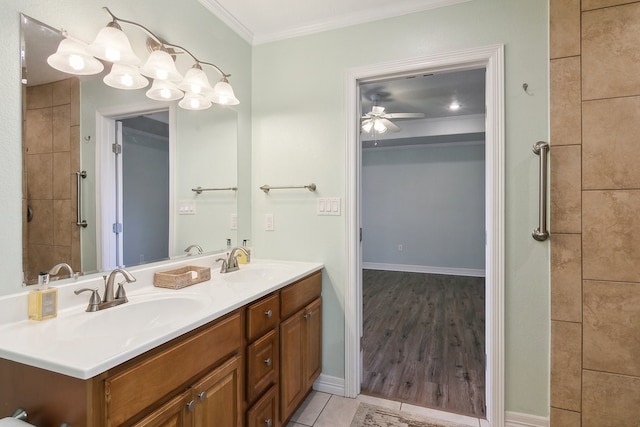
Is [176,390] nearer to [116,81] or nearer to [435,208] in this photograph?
[116,81]

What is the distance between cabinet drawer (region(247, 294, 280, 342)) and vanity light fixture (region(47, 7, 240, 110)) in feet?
3.79

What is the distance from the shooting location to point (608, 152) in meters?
1.49

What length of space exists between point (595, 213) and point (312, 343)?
1.66 m

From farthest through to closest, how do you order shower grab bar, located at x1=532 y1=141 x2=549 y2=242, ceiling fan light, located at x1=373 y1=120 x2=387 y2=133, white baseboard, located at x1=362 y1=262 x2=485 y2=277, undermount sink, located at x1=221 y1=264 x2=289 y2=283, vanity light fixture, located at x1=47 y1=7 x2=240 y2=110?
white baseboard, located at x1=362 y1=262 x2=485 y2=277 < ceiling fan light, located at x1=373 y1=120 x2=387 y2=133 < undermount sink, located at x1=221 y1=264 x2=289 y2=283 < shower grab bar, located at x1=532 y1=141 x2=549 y2=242 < vanity light fixture, located at x1=47 y1=7 x2=240 y2=110

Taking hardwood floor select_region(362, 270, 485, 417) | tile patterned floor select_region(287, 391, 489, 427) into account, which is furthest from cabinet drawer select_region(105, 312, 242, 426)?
hardwood floor select_region(362, 270, 485, 417)

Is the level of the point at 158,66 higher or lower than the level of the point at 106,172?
higher

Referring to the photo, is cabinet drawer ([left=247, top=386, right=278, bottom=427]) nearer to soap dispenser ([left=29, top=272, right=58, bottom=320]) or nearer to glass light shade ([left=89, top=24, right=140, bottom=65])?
soap dispenser ([left=29, top=272, right=58, bottom=320])

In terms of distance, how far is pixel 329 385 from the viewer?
2.01m

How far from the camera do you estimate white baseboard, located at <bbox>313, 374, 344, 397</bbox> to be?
199 centimetres

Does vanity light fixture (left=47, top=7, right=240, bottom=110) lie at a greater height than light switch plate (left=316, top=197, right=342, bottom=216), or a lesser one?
greater

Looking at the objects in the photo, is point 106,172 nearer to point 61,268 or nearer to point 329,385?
point 61,268

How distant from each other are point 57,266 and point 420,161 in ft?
17.7

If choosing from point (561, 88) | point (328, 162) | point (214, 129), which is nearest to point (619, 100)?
point (561, 88)

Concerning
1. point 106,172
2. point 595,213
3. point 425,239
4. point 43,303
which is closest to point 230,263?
point 106,172
